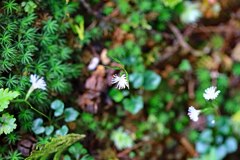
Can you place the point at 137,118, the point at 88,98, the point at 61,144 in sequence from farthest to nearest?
the point at 137,118 → the point at 88,98 → the point at 61,144

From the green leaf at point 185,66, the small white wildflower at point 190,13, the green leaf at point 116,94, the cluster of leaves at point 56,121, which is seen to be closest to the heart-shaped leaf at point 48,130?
the cluster of leaves at point 56,121

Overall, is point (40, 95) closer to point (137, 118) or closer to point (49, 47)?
point (49, 47)

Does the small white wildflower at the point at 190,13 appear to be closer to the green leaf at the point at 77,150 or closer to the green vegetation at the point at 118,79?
the green vegetation at the point at 118,79

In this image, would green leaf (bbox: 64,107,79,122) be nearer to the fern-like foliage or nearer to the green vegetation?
the green vegetation

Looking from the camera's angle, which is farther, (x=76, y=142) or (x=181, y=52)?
(x=181, y=52)

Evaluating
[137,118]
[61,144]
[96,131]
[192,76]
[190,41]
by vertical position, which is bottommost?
[61,144]

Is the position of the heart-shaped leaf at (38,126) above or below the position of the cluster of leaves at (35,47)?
below

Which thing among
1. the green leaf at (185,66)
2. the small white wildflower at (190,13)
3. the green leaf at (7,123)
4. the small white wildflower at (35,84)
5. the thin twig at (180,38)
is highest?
the small white wildflower at (190,13)

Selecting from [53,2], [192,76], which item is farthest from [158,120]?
[53,2]
